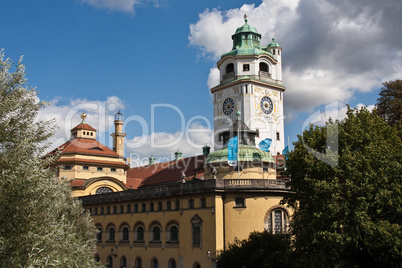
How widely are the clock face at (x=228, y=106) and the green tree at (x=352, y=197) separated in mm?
43817

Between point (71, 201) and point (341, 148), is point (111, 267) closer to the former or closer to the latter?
point (71, 201)

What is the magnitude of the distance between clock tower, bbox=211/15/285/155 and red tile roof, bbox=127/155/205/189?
6123 millimetres

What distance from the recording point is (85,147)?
68500 millimetres

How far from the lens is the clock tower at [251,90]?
7469cm

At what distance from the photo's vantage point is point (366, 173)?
95.2 feet

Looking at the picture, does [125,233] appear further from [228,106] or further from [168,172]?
[228,106]

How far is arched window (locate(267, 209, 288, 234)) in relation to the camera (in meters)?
43.7

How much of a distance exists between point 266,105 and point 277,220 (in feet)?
115

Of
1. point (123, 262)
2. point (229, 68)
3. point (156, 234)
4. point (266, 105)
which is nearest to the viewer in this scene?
point (156, 234)

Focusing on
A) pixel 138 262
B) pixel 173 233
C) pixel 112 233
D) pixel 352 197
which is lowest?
pixel 138 262

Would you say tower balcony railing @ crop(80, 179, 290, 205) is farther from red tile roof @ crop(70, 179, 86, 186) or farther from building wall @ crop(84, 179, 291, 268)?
red tile roof @ crop(70, 179, 86, 186)

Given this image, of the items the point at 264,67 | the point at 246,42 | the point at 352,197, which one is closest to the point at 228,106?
the point at 264,67

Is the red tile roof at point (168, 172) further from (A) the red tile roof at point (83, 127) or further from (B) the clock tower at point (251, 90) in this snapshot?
(A) the red tile roof at point (83, 127)

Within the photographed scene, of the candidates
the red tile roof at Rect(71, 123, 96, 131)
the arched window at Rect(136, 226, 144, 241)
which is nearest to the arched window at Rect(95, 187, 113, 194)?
the red tile roof at Rect(71, 123, 96, 131)
